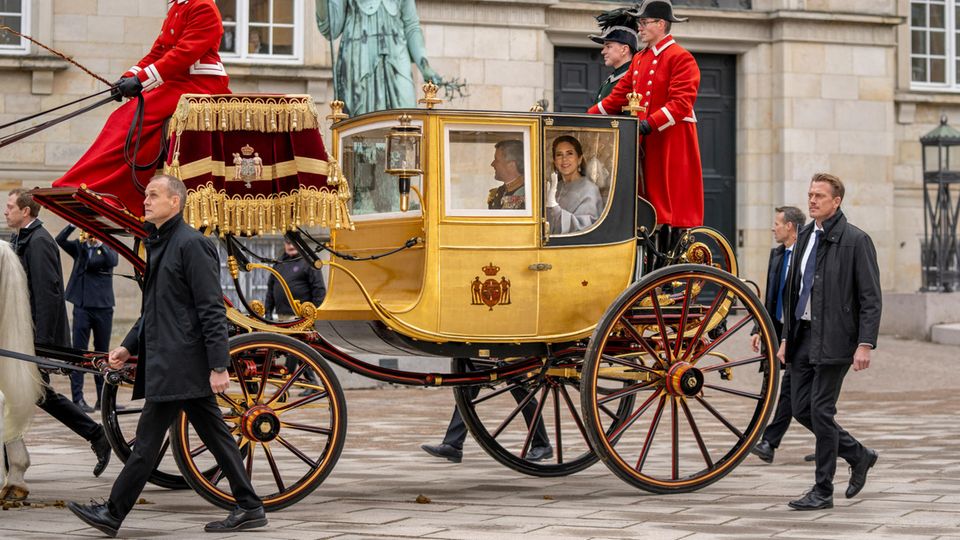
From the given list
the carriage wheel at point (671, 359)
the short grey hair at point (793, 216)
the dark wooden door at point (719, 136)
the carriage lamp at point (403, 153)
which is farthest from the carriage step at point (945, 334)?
the carriage lamp at point (403, 153)

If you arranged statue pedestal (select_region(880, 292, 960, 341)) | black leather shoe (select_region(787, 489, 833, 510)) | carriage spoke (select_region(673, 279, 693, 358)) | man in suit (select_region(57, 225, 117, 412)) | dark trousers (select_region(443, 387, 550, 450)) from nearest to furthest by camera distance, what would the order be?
black leather shoe (select_region(787, 489, 833, 510)) → carriage spoke (select_region(673, 279, 693, 358)) → dark trousers (select_region(443, 387, 550, 450)) → man in suit (select_region(57, 225, 117, 412)) → statue pedestal (select_region(880, 292, 960, 341))

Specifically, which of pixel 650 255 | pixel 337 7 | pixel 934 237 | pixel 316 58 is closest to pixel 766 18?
pixel 934 237

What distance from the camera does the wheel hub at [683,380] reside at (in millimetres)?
8742

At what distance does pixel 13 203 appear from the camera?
31.4ft

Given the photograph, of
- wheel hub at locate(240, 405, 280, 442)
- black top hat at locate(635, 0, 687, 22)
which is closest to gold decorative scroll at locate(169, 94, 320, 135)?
wheel hub at locate(240, 405, 280, 442)

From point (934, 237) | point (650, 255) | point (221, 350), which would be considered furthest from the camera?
point (934, 237)

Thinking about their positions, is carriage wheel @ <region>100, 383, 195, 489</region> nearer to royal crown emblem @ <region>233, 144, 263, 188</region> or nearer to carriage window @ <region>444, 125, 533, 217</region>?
royal crown emblem @ <region>233, 144, 263, 188</region>

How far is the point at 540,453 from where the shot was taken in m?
9.99

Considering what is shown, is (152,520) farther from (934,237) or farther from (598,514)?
(934,237)

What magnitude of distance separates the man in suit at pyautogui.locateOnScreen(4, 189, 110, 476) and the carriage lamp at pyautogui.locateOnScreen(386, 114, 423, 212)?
1.99 m

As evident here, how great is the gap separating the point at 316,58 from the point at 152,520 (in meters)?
12.4

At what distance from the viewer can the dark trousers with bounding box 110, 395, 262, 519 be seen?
284 inches

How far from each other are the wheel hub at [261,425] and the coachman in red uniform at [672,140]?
8.69 ft

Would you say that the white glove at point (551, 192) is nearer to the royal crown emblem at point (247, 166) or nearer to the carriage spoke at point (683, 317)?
the carriage spoke at point (683, 317)
